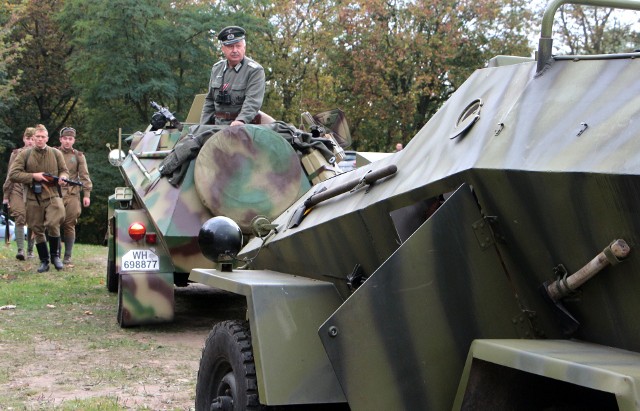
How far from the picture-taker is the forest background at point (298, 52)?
23875 mm

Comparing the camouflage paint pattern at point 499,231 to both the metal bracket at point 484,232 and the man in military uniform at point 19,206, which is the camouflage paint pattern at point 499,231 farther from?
the man in military uniform at point 19,206

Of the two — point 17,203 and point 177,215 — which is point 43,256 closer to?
point 17,203

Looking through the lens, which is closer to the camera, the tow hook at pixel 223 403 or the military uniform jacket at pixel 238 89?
the tow hook at pixel 223 403

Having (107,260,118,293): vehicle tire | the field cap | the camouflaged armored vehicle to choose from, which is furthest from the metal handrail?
(107,260,118,293): vehicle tire

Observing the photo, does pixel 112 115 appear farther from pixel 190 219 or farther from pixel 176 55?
pixel 190 219

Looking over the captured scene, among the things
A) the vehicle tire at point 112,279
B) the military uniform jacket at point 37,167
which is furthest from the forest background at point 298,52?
the vehicle tire at point 112,279

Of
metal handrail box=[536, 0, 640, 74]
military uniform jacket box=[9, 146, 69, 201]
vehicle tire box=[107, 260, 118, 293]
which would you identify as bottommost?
vehicle tire box=[107, 260, 118, 293]

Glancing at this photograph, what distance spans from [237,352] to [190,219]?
413 centimetres

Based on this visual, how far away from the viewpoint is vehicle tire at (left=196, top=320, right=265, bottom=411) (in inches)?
151

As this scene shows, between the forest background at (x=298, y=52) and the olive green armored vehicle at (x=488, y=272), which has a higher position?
the forest background at (x=298, y=52)

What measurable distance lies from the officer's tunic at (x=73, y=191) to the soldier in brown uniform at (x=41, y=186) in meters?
0.68

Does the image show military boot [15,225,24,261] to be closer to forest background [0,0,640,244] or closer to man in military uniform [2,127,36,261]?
man in military uniform [2,127,36,261]

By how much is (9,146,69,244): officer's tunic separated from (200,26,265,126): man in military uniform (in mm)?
3535

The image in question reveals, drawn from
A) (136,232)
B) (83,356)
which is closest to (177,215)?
(136,232)
